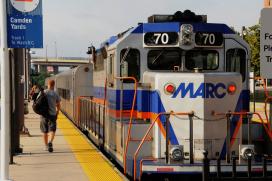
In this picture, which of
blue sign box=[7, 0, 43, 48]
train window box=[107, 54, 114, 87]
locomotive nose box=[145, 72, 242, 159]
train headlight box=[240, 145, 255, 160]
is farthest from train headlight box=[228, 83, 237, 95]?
blue sign box=[7, 0, 43, 48]

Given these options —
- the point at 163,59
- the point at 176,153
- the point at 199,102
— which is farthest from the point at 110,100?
the point at 176,153

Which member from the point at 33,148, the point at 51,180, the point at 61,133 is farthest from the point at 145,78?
the point at 61,133

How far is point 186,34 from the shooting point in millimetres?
8992

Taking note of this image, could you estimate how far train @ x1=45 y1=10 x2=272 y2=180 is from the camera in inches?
319

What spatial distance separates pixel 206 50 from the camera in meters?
9.33

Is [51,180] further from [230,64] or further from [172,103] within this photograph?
[230,64]

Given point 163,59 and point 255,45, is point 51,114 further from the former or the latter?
point 255,45

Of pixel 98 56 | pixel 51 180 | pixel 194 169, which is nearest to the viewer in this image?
pixel 194 169

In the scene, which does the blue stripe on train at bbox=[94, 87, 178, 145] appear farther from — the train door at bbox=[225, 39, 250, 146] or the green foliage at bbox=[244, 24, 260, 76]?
the green foliage at bbox=[244, 24, 260, 76]

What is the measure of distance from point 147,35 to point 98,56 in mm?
4159

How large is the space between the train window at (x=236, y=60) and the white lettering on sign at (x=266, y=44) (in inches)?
151

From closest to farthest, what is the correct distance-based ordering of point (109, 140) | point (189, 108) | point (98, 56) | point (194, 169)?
point (194, 169) → point (189, 108) → point (109, 140) → point (98, 56)

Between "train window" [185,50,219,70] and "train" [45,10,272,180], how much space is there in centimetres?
2

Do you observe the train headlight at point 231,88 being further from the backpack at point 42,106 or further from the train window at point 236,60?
the backpack at point 42,106
